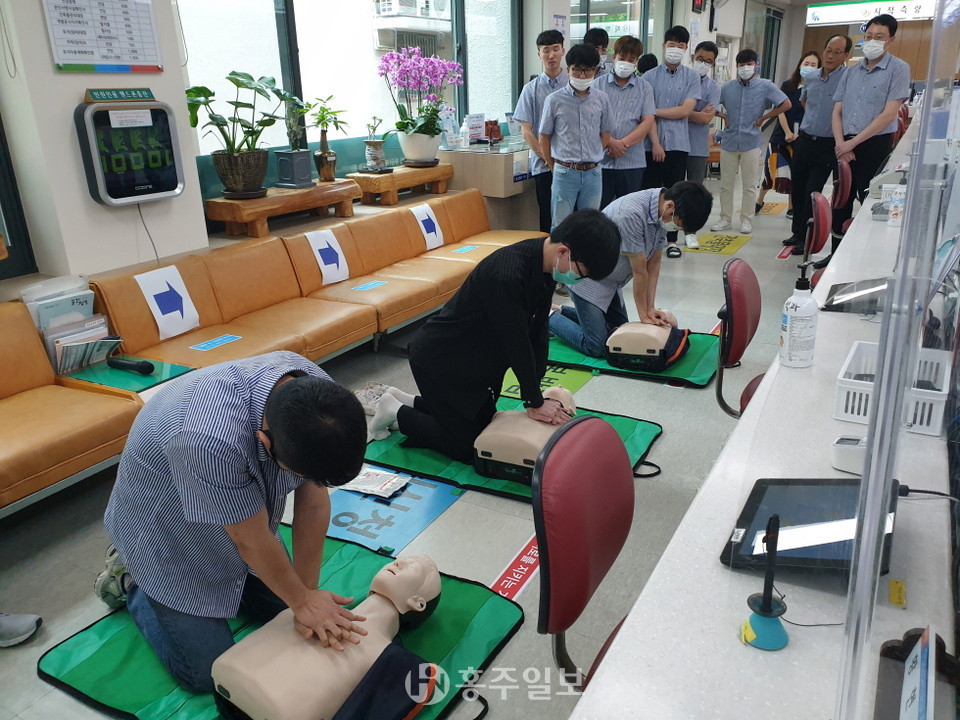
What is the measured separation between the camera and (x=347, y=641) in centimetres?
165

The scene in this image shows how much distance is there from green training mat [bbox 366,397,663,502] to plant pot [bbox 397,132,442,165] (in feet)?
8.66

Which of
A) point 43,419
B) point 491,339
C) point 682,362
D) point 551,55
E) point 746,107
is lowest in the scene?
point 682,362

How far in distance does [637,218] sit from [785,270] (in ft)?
8.21

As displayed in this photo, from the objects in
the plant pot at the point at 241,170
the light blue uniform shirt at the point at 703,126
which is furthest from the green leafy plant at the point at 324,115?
the light blue uniform shirt at the point at 703,126

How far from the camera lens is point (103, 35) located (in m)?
3.05

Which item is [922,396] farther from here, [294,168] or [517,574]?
[294,168]

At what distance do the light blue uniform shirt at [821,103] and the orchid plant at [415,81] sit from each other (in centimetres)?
266

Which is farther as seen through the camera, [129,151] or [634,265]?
[634,265]

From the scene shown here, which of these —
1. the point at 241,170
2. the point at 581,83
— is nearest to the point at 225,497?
the point at 241,170

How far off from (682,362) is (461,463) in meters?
1.45

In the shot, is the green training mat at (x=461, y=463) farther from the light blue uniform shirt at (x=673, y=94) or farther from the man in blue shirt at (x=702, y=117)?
the man in blue shirt at (x=702, y=117)

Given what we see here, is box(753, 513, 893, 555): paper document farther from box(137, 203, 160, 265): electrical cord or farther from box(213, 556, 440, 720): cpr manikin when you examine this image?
box(137, 203, 160, 265): electrical cord

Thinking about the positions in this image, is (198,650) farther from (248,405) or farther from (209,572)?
(248,405)

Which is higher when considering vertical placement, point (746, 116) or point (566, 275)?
point (746, 116)
